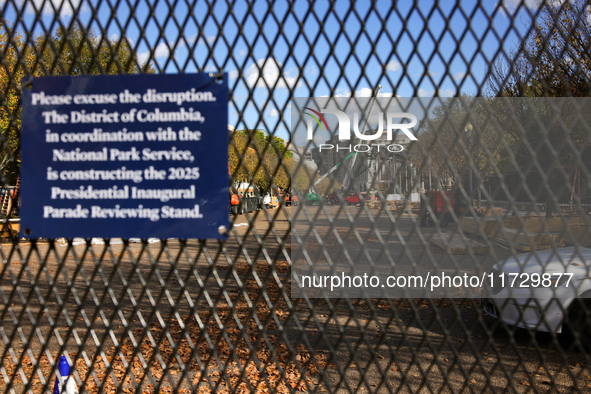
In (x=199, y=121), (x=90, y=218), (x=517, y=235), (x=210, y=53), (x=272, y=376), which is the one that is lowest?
(x=272, y=376)

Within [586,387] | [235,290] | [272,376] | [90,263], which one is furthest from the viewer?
[90,263]

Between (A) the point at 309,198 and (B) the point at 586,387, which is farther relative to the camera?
(B) the point at 586,387

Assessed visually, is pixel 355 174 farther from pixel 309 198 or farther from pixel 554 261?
pixel 554 261

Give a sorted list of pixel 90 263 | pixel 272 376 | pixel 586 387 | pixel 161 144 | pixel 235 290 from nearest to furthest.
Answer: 1. pixel 161 144
2. pixel 586 387
3. pixel 272 376
4. pixel 235 290
5. pixel 90 263

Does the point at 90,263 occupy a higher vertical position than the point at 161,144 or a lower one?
higher

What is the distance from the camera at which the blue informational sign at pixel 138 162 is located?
91.3 inches

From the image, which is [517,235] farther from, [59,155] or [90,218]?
[59,155]

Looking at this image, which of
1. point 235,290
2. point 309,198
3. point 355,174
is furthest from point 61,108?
point 235,290

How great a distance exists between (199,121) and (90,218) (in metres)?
0.81

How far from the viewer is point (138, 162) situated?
233 cm

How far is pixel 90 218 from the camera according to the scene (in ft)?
7.71

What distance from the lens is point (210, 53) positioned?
2361mm

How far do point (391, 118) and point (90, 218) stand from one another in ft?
5.77

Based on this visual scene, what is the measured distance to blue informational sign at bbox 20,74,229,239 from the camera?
232 centimetres
